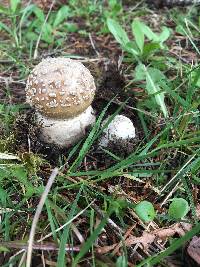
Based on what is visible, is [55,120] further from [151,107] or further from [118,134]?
[151,107]

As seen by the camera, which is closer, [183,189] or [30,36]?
[183,189]

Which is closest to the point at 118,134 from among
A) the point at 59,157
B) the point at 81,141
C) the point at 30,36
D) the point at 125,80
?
the point at 81,141

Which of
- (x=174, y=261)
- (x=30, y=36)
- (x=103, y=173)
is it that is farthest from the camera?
(x=30, y=36)

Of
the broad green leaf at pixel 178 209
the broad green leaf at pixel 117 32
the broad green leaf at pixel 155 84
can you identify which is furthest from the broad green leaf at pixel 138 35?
the broad green leaf at pixel 178 209

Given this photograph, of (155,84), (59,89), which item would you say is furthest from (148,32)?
(59,89)

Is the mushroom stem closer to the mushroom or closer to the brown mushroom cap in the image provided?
the mushroom

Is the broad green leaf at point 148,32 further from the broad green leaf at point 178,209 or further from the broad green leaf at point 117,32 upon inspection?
the broad green leaf at point 178,209

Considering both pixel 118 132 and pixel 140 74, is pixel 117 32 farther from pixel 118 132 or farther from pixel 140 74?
pixel 118 132
